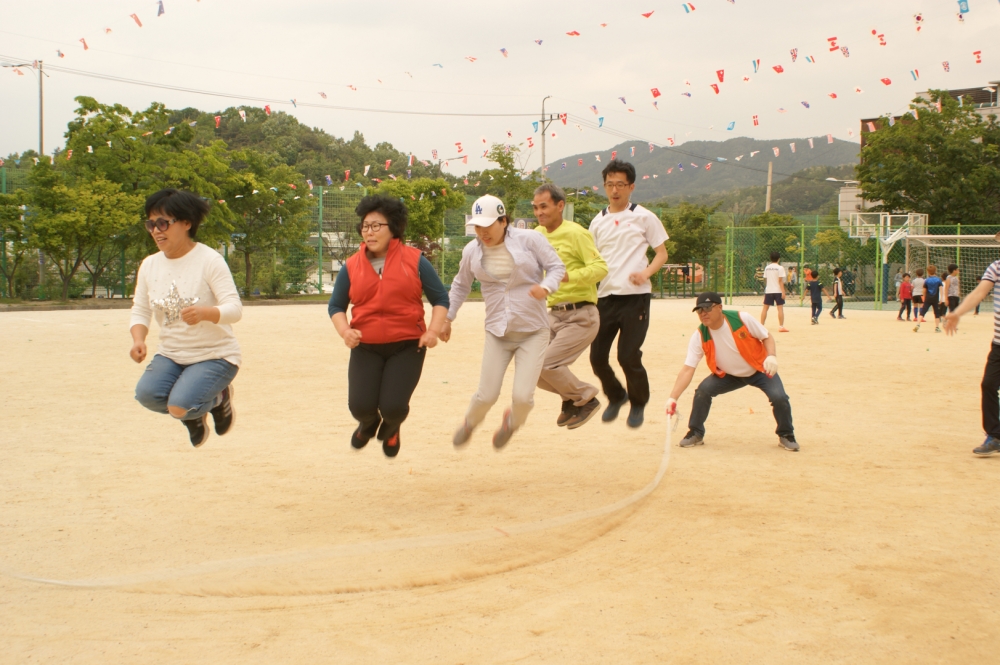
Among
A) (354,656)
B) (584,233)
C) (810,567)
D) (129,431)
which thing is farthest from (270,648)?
(129,431)

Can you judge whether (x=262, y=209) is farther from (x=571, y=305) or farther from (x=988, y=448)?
(x=988, y=448)

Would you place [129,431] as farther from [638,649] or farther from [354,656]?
[638,649]

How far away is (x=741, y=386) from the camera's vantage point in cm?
835

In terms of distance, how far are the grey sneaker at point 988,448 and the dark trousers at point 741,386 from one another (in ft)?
5.14

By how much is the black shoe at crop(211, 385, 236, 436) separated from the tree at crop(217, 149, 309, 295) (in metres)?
32.4

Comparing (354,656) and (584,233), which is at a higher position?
(584,233)

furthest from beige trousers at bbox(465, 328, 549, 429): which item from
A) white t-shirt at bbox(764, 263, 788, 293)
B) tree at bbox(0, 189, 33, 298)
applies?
tree at bbox(0, 189, 33, 298)

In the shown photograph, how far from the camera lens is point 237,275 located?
3894cm

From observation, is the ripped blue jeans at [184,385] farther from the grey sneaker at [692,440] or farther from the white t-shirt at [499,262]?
the grey sneaker at [692,440]

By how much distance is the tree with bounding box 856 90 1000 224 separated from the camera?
135ft

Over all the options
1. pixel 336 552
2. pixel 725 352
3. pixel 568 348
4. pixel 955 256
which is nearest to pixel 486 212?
pixel 568 348

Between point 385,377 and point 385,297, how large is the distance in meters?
0.55

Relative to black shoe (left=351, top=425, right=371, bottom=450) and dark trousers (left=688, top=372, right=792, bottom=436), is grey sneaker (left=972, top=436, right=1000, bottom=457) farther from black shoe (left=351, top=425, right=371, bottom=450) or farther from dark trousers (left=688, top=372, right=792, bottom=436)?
black shoe (left=351, top=425, right=371, bottom=450)

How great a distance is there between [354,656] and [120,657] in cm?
98
